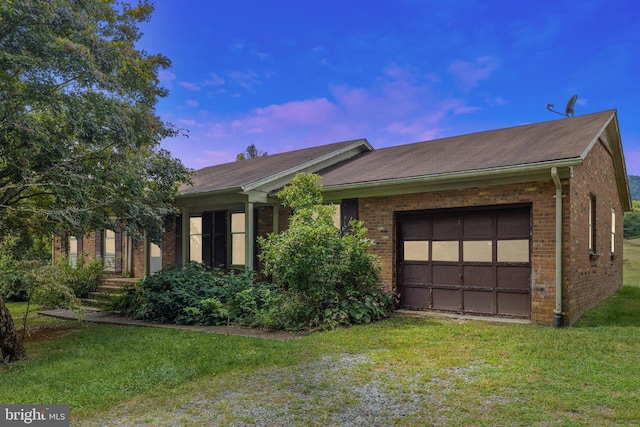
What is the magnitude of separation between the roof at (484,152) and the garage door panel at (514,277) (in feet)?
6.13

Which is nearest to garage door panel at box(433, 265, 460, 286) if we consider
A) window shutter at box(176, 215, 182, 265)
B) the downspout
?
the downspout

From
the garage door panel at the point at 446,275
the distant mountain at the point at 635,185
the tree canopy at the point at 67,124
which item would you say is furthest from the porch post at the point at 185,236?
the distant mountain at the point at 635,185

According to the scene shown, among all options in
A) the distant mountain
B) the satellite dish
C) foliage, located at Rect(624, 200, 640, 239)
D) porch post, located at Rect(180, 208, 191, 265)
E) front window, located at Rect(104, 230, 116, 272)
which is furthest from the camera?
the distant mountain

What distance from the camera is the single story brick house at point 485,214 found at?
7180mm

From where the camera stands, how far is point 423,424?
331cm

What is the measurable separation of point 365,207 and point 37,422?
697cm

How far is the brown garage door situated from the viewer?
766 centimetres

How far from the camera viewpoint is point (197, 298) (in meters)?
8.91

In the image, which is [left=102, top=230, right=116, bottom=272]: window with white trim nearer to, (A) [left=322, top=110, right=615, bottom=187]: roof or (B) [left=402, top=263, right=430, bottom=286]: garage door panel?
(A) [left=322, top=110, right=615, bottom=187]: roof

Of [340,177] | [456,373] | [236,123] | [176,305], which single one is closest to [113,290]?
[176,305]

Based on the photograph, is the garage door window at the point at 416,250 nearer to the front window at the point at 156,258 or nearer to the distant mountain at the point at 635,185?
the front window at the point at 156,258

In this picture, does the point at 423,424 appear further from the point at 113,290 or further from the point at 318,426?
the point at 113,290

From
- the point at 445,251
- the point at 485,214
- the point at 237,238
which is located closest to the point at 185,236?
the point at 237,238

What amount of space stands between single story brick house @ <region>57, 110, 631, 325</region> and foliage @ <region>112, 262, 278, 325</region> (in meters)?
1.13
